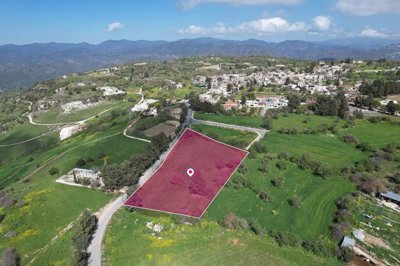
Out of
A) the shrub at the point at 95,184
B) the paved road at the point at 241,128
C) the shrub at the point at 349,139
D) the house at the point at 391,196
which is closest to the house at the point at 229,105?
the paved road at the point at 241,128

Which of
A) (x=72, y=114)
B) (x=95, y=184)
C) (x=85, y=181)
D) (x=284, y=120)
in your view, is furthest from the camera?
(x=72, y=114)

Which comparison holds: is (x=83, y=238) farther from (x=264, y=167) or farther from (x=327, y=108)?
(x=327, y=108)

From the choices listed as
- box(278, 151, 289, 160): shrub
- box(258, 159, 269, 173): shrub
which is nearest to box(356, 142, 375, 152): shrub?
box(278, 151, 289, 160): shrub

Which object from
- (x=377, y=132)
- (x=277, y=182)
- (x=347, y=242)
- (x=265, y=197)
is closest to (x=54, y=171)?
(x=265, y=197)

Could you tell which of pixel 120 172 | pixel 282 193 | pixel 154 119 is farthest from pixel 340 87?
pixel 120 172

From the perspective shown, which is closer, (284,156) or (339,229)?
(339,229)

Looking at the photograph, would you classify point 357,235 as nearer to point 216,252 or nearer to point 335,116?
point 216,252

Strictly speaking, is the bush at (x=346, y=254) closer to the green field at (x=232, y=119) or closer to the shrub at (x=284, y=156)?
the shrub at (x=284, y=156)
